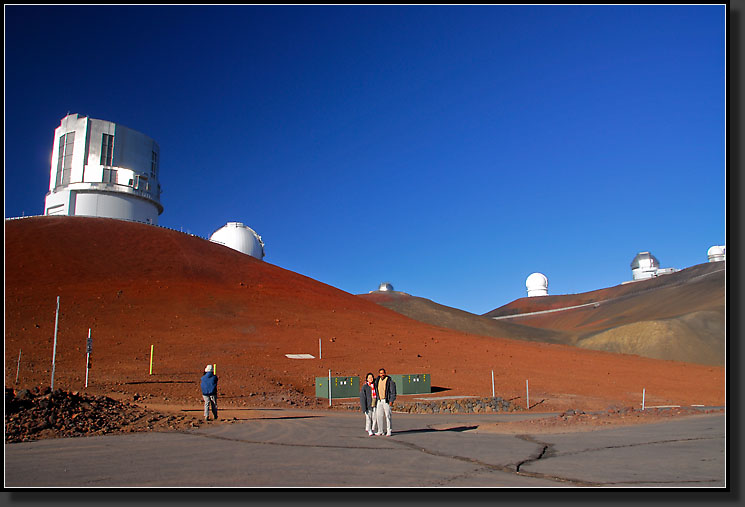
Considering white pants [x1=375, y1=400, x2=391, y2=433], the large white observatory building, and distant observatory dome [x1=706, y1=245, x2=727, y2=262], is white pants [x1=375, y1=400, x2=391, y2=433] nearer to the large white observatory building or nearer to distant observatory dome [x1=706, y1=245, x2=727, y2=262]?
the large white observatory building

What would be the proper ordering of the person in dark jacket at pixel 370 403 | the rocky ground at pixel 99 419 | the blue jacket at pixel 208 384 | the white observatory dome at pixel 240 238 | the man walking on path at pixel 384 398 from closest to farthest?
1. the rocky ground at pixel 99 419
2. the man walking on path at pixel 384 398
3. the person in dark jacket at pixel 370 403
4. the blue jacket at pixel 208 384
5. the white observatory dome at pixel 240 238

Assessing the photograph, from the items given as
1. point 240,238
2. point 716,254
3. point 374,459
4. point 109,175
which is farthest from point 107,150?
point 716,254

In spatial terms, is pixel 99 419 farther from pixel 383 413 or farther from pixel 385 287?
pixel 385 287

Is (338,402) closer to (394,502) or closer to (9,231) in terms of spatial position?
(394,502)

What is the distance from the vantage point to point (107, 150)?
59.1 meters

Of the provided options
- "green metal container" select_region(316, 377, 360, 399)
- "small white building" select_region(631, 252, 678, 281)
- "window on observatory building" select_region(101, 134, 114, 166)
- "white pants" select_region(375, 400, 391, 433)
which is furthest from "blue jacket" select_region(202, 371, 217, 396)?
"small white building" select_region(631, 252, 678, 281)

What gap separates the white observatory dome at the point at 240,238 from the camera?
70.5 meters

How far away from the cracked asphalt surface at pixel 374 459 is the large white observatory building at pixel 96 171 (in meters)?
54.4

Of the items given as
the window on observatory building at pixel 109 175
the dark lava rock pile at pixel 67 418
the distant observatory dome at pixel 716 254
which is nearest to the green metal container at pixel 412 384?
the dark lava rock pile at pixel 67 418

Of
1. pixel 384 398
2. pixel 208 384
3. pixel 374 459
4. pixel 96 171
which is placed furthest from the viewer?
pixel 96 171

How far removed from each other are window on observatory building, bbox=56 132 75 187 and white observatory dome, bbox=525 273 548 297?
95.7m

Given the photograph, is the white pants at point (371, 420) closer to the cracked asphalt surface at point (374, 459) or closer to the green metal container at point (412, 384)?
the cracked asphalt surface at point (374, 459)

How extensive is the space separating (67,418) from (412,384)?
659 inches

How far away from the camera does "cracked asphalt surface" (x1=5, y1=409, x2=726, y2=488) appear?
6.09m
